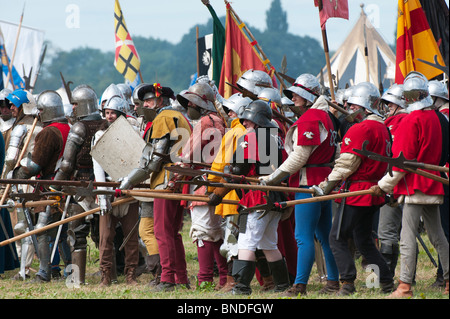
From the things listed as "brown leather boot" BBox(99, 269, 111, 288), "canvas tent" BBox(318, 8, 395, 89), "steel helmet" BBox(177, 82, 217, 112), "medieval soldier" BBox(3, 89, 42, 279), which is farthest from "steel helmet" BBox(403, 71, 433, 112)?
"canvas tent" BBox(318, 8, 395, 89)

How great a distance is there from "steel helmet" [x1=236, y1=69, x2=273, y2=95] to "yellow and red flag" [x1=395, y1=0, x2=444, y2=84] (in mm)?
1912

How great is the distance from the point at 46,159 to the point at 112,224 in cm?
105

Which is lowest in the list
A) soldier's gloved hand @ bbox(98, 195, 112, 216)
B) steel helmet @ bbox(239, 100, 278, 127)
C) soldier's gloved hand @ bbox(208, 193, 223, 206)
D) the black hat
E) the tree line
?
soldier's gloved hand @ bbox(98, 195, 112, 216)

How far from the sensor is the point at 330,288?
25.5ft

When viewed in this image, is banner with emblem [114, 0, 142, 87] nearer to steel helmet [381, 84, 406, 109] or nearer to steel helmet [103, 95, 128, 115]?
steel helmet [103, 95, 128, 115]

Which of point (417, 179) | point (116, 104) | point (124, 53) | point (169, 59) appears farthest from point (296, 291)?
point (169, 59)

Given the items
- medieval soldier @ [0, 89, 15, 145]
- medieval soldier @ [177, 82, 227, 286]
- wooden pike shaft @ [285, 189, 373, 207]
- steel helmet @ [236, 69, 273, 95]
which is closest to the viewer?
wooden pike shaft @ [285, 189, 373, 207]

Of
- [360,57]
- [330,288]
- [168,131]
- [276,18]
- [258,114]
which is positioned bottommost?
[330,288]

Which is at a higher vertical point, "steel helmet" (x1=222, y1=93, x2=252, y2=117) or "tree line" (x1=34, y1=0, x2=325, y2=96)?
"tree line" (x1=34, y1=0, x2=325, y2=96)

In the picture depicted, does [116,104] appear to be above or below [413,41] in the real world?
below

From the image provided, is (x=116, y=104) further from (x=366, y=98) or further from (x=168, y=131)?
(x=366, y=98)

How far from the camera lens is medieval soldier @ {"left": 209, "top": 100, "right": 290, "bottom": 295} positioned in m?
7.63

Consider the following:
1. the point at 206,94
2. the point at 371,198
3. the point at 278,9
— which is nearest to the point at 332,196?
the point at 371,198
